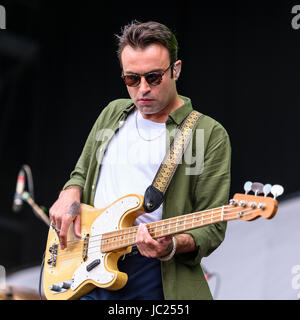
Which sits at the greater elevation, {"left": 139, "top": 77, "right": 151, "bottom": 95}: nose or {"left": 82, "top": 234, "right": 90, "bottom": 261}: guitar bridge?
{"left": 139, "top": 77, "right": 151, "bottom": 95}: nose

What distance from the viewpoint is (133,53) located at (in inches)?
96.0

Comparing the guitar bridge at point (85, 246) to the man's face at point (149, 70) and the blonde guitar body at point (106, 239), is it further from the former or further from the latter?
the man's face at point (149, 70)

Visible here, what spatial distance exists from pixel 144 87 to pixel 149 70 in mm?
75

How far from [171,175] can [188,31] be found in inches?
119

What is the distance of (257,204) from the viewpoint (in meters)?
1.99

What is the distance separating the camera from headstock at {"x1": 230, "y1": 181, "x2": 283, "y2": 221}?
6.42ft

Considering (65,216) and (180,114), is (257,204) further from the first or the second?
(65,216)

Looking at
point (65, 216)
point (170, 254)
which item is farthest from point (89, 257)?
point (170, 254)

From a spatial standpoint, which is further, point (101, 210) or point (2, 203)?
point (2, 203)

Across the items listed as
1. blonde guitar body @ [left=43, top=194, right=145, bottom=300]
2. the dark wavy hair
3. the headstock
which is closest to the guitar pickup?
blonde guitar body @ [left=43, top=194, right=145, bottom=300]

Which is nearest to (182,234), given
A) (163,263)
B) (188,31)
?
(163,263)

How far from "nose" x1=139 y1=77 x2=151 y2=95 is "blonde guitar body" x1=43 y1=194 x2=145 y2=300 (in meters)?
0.44

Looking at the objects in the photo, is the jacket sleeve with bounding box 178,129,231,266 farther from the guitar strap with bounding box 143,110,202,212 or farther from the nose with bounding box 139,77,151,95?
the nose with bounding box 139,77,151,95
